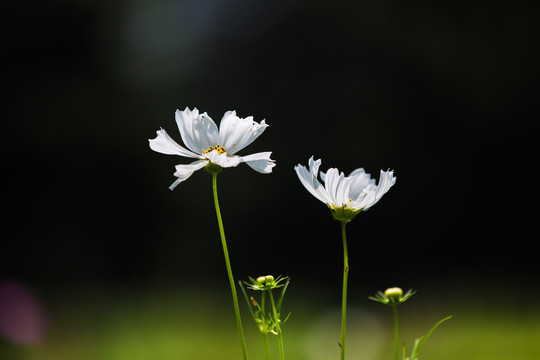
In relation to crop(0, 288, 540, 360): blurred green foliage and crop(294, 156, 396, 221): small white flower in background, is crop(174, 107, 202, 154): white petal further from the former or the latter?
crop(0, 288, 540, 360): blurred green foliage

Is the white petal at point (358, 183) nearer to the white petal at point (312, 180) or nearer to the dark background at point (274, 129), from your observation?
the white petal at point (312, 180)

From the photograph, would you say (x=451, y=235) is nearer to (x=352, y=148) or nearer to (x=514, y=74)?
(x=352, y=148)

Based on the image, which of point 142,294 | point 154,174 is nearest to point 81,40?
point 154,174

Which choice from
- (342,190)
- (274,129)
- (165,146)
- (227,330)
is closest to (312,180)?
(342,190)

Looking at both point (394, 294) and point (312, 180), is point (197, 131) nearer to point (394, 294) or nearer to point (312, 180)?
point (312, 180)

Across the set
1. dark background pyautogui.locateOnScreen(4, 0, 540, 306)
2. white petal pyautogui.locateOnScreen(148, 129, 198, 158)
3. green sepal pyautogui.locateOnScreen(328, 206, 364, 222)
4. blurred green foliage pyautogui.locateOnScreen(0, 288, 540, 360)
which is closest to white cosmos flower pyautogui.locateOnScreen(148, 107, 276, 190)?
white petal pyautogui.locateOnScreen(148, 129, 198, 158)
